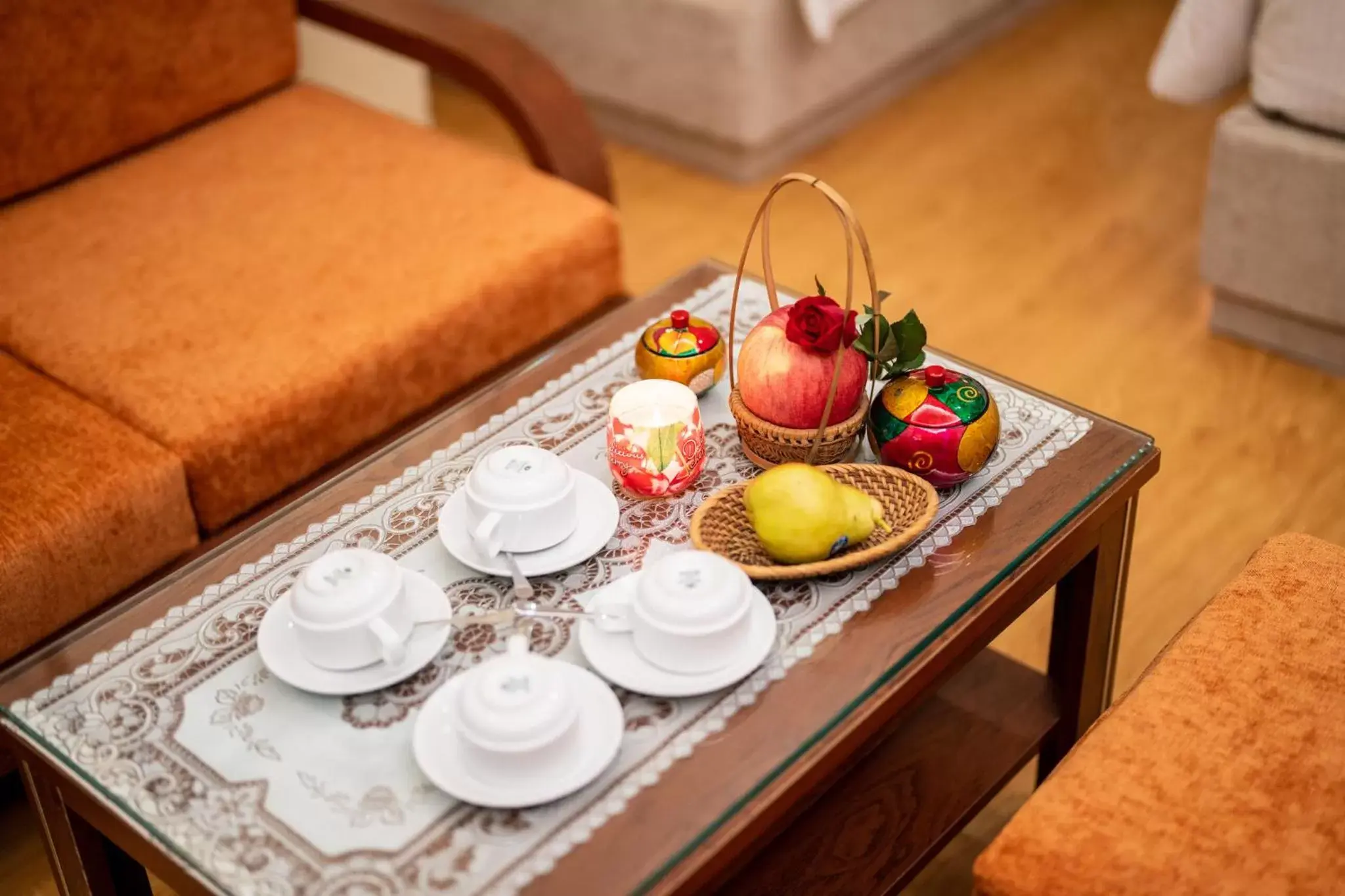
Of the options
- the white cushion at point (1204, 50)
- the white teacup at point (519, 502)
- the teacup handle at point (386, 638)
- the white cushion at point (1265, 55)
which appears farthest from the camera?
the white cushion at point (1204, 50)

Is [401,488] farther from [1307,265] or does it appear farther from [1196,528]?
[1307,265]

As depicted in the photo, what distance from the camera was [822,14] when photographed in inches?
109

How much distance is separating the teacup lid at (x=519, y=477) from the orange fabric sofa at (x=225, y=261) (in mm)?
511

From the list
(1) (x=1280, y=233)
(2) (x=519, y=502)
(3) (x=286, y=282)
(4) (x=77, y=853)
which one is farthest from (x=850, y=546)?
(1) (x=1280, y=233)

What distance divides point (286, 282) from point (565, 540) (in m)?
0.78

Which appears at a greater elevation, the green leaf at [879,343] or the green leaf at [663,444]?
the green leaf at [879,343]

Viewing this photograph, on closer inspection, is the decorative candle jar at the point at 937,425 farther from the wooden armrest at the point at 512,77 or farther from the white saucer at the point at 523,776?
the wooden armrest at the point at 512,77

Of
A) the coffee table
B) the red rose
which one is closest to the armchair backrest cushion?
the coffee table

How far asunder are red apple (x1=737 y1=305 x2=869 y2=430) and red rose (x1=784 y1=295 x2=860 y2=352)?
0.5 inches

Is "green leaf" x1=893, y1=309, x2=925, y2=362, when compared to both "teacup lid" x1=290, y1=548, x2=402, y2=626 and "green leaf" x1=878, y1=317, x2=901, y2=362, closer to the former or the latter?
"green leaf" x1=878, y1=317, x2=901, y2=362

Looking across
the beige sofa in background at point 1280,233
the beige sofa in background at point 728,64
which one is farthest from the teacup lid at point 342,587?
the beige sofa in background at point 728,64

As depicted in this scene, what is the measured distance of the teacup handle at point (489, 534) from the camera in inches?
51.9

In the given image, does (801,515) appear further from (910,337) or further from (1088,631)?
(1088,631)

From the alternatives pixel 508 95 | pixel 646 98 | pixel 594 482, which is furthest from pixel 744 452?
pixel 646 98
